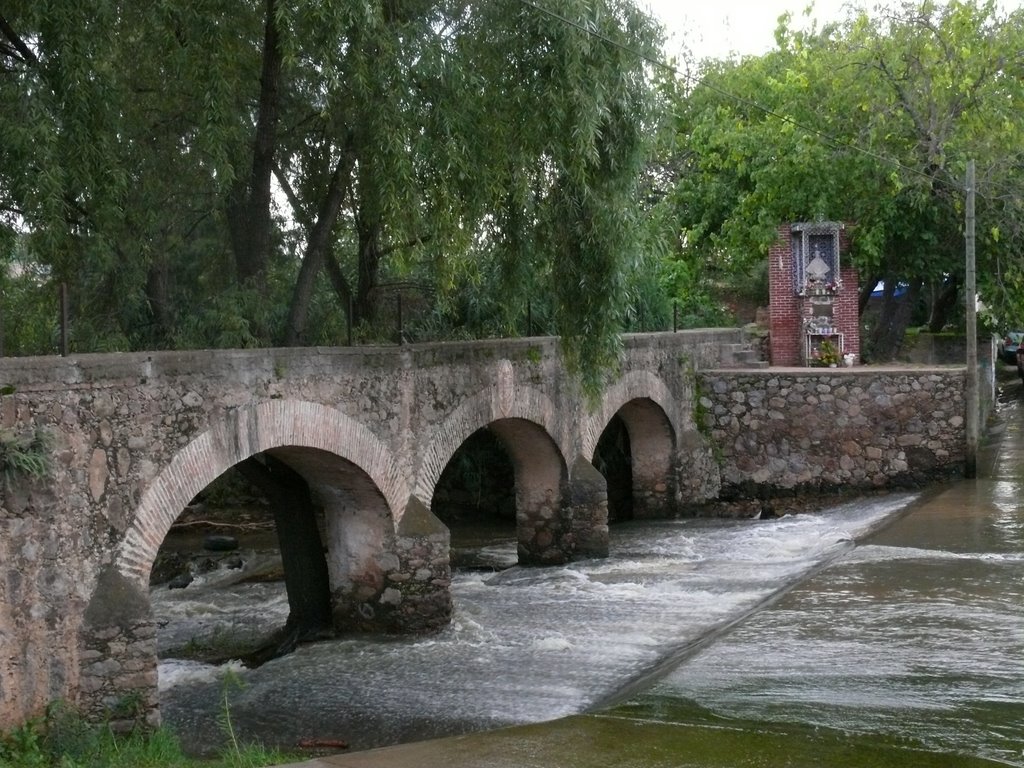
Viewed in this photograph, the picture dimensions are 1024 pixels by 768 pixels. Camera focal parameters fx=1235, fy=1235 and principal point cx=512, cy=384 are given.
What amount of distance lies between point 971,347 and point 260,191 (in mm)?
11215

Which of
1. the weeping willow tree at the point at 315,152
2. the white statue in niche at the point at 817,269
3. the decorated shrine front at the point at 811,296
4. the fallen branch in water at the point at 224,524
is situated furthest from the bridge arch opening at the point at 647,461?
the weeping willow tree at the point at 315,152

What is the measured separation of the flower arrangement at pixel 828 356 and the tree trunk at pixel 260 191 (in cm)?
1298

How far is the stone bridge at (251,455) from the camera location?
777 cm

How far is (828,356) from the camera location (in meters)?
22.0

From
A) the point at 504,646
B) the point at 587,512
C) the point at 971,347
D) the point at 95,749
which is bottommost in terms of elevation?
the point at 504,646

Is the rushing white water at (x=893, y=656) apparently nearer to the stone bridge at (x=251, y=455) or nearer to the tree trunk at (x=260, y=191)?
the stone bridge at (x=251, y=455)

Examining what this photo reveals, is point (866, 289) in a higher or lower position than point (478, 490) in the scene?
higher

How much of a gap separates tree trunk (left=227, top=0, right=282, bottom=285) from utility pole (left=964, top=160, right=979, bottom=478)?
10710mm

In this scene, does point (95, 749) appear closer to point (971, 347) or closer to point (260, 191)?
point (260, 191)

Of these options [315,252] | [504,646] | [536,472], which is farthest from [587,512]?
[315,252]

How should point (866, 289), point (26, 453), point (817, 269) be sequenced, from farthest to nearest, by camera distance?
point (866, 289), point (817, 269), point (26, 453)

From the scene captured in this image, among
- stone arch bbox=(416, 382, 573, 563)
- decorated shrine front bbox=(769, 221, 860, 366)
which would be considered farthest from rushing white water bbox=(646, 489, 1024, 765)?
decorated shrine front bbox=(769, 221, 860, 366)

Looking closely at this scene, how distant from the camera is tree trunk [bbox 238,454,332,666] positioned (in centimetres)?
1162

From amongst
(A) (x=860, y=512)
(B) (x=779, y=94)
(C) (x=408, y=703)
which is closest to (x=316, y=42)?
(C) (x=408, y=703)
